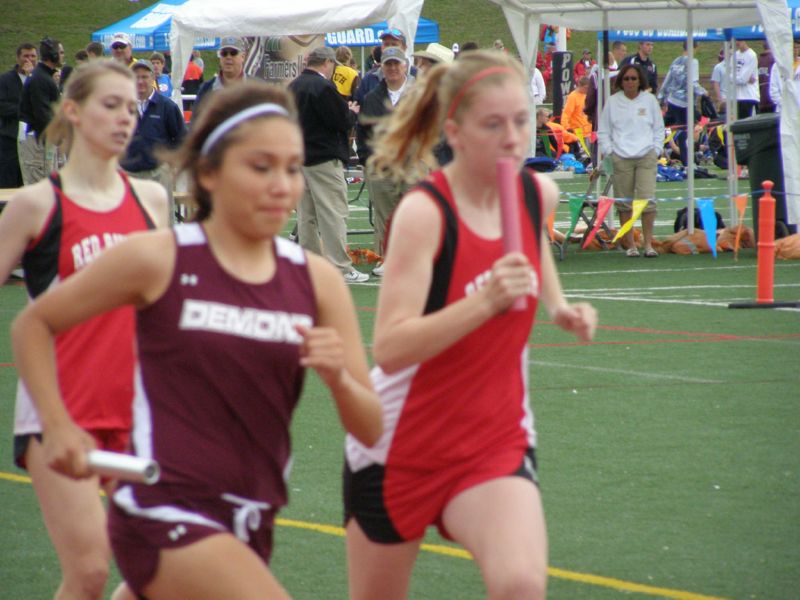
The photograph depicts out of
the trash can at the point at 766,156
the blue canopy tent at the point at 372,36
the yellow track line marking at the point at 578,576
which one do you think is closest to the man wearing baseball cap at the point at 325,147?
the trash can at the point at 766,156

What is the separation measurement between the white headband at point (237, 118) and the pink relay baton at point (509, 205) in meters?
0.55

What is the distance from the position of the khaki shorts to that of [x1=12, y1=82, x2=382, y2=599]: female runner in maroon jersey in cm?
1407

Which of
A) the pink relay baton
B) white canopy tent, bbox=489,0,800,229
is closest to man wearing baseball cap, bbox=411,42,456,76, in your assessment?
white canopy tent, bbox=489,0,800,229

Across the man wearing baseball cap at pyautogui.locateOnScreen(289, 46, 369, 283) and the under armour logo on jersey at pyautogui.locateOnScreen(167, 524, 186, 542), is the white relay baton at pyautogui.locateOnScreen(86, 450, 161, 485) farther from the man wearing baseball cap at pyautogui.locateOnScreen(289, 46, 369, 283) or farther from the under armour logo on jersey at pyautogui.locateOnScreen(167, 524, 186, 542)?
the man wearing baseball cap at pyautogui.locateOnScreen(289, 46, 369, 283)

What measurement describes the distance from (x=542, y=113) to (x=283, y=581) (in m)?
25.1

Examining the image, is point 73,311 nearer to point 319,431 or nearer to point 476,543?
point 476,543

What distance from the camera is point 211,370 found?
3.14 meters

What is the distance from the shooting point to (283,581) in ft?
18.1

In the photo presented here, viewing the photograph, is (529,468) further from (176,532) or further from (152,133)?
(152,133)

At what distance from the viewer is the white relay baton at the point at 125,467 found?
9.24 feet

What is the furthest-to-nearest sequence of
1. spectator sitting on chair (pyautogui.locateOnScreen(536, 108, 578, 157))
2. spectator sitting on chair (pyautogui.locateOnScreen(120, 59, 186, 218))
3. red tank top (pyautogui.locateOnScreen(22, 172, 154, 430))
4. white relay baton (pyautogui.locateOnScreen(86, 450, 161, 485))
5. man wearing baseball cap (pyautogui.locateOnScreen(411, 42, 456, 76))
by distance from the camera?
1. spectator sitting on chair (pyautogui.locateOnScreen(536, 108, 578, 157))
2. man wearing baseball cap (pyautogui.locateOnScreen(411, 42, 456, 76))
3. spectator sitting on chair (pyautogui.locateOnScreen(120, 59, 186, 218))
4. red tank top (pyautogui.locateOnScreen(22, 172, 154, 430))
5. white relay baton (pyautogui.locateOnScreen(86, 450, 161, 485))

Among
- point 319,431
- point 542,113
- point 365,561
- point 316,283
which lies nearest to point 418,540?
point 365,561

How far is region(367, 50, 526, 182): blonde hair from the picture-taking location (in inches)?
153

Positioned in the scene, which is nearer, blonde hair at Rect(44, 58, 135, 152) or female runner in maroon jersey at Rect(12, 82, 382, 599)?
female runner in maroon jersey at Rect(12, 82, 382, 599)
